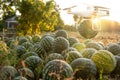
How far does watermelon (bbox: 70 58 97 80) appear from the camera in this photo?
7.57 meters

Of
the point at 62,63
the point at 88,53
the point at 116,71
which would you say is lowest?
the point at 116,71

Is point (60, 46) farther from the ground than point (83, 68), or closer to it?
farther from the ground

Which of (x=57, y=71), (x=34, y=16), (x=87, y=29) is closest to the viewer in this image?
(x=57, y=71)

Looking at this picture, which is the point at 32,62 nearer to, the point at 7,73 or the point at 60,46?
the point at 7,73

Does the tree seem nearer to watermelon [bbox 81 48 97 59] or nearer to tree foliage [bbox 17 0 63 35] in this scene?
tree foliage [bbox 17 0 63 35]

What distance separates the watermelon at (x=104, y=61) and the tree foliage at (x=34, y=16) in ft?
43.6

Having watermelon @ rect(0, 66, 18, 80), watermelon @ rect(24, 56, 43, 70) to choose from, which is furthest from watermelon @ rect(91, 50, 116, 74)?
watermelon @ rect(0, 66, 18, 80)

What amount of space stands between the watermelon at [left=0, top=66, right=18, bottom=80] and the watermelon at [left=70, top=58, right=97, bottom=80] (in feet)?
4.24

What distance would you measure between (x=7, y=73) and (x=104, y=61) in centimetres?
229

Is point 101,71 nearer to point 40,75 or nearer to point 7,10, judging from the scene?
point 40,75

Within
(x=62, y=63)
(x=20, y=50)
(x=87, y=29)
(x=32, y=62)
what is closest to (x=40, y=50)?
(x=20, y=50)

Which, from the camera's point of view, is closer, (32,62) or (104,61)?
(32,62)

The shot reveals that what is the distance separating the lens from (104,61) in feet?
26.5

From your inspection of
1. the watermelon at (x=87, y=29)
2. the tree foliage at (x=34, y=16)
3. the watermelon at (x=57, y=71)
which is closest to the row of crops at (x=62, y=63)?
the watermelon at (x=57, y=71)
